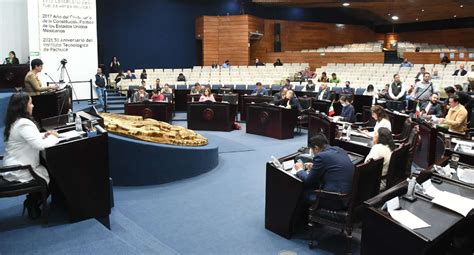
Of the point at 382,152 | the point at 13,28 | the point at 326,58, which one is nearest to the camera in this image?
the point at 382,152

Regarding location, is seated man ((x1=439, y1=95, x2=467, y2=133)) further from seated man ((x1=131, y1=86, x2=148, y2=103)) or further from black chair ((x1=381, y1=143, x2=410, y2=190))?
seated man ((x1=131, y1=86, x2=148, y2=103))

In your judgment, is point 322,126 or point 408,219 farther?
point 322,126

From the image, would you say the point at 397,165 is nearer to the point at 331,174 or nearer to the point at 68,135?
the point at 331,174

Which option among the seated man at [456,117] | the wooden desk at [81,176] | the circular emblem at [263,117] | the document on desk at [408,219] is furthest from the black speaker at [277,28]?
the document on desk at [408,219]

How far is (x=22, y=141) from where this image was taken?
376cm

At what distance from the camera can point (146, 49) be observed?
21.0 metres

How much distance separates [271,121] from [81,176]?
272 inches

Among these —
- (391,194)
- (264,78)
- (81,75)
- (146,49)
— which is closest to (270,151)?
(391,194)

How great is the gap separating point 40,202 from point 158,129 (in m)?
3.14

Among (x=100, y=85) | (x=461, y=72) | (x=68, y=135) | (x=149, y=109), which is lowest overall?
(x=149, y=109)

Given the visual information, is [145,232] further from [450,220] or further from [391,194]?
[450,220]

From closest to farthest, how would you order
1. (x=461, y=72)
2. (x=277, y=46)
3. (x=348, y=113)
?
1. (x=348, y=113)
2. (x=461, y=72)
3. (x=277, y=46)

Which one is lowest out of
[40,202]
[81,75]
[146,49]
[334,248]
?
[334,248]

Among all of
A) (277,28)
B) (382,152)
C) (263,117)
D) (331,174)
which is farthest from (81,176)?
(277,28)
